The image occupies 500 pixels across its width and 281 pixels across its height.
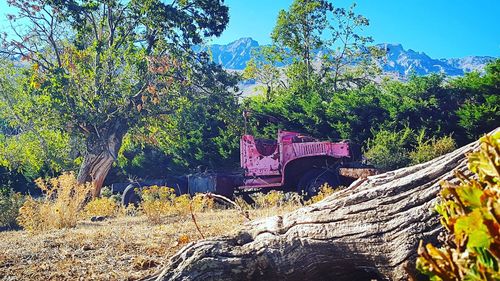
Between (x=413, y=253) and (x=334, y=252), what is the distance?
1.54 ft

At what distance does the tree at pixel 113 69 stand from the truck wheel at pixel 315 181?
268 inches

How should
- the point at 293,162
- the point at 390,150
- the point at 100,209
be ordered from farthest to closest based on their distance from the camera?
the point at 390,150, the point at 100,209, the point at 293,162

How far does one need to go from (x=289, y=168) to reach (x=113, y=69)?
8.59m

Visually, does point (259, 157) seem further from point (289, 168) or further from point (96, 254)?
point (96, 254)

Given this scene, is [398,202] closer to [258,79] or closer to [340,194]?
[340,194]

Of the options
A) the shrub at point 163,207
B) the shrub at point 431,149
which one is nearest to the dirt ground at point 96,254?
the shrub at point 163,207

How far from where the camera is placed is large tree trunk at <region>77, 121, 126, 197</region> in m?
16.0

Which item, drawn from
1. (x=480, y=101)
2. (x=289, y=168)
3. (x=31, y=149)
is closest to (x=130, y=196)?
(x=289, y=168)

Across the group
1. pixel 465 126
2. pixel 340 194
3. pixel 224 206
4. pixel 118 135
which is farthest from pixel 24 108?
pixel 340 194

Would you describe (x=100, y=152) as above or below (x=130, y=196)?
above

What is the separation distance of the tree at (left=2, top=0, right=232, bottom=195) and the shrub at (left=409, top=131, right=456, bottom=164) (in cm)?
728

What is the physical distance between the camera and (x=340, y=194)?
9.81 ft

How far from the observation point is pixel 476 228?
1.05m

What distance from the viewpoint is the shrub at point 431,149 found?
11.8 metres
